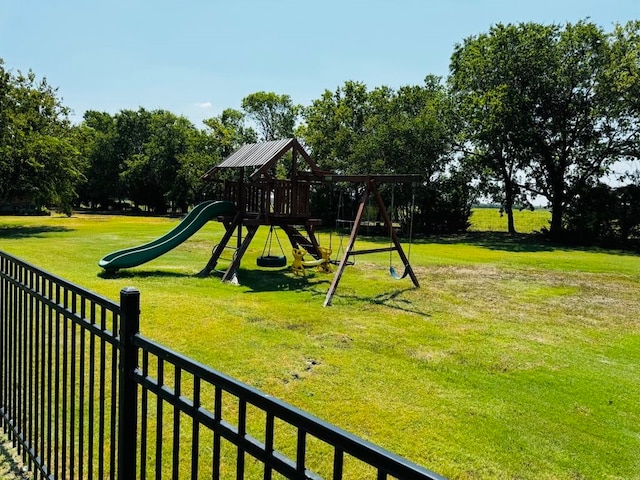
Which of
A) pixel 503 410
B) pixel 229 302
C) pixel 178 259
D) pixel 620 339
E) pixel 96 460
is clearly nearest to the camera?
pixel 96 460

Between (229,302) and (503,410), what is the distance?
5006 mm

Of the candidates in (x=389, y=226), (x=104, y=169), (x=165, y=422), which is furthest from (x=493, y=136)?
(x=104, y=169)

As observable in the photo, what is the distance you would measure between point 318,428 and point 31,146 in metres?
23.6

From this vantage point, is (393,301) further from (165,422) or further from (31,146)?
(31,146)

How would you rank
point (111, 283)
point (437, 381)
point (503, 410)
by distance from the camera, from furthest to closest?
1. point (111, 283)
2. point (437, 381)
3. point (503, 410)

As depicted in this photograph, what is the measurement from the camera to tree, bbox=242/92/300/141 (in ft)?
141

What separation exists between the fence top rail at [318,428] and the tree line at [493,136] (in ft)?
59.6

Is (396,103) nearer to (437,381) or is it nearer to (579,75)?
(579,75)

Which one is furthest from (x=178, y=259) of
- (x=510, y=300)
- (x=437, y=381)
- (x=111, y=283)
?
(x=437, y=381)

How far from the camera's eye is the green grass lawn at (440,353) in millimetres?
3535

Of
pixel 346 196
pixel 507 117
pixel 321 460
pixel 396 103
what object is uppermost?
pixel 396 103

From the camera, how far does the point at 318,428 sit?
1152 millimetres

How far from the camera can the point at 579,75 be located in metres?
22.4

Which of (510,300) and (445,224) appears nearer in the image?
(510,300)
